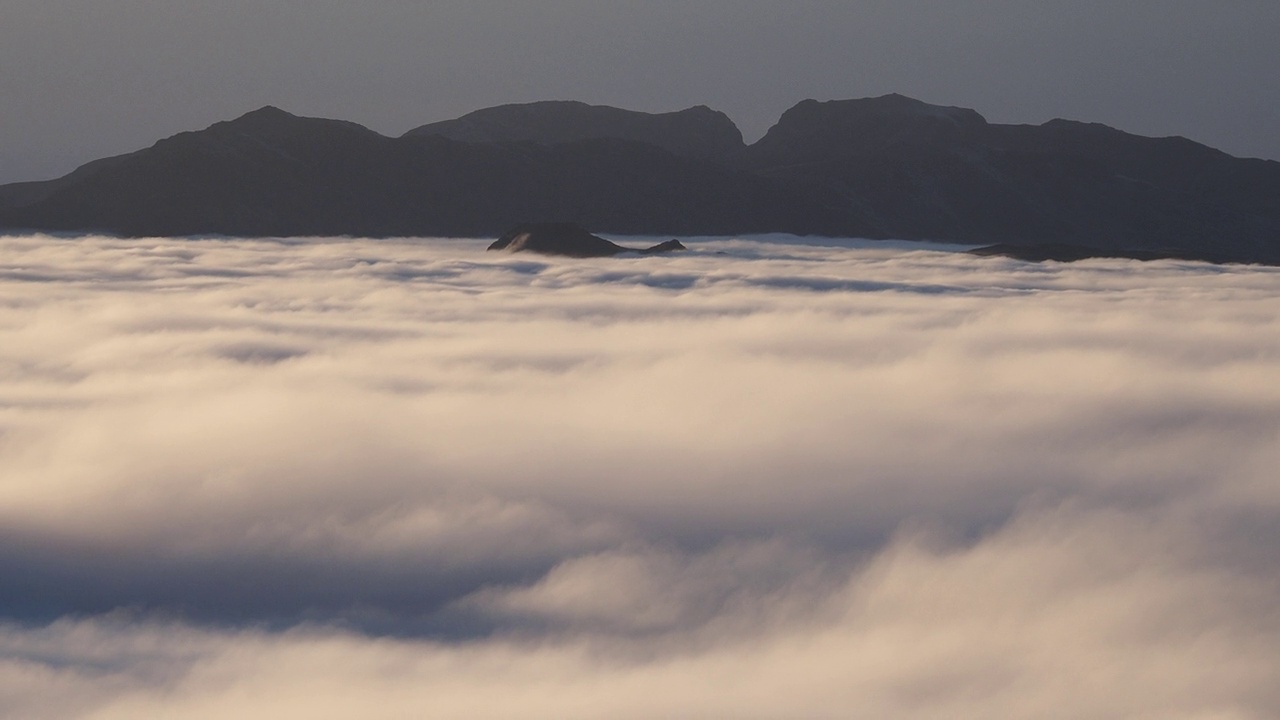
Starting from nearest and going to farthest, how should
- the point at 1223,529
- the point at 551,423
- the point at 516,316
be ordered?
1. the point at 1223,529
2. the point at 551,423
3. the point at 516,316

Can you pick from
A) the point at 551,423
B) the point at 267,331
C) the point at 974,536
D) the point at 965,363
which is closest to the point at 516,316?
the point at 267,331

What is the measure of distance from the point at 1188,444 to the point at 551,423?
1023 inches

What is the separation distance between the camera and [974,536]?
36.2 meters

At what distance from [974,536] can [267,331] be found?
69959 mm

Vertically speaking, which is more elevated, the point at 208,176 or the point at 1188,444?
the point at 208,176

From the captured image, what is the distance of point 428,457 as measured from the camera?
49.9 meters

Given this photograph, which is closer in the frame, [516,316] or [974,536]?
[974,536]

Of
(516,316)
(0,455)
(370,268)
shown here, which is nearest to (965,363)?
(516,316)

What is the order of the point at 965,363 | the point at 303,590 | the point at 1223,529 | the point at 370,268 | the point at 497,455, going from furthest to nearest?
the point at 370,268, the point at 965,363, the point at 497,455, the point at 1223,529, the point at 303,590

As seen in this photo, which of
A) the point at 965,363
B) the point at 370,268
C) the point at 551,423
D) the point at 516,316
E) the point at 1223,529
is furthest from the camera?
the point at 370,268

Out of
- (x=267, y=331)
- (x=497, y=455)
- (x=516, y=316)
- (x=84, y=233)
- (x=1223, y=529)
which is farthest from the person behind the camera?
(x=84, y=233)

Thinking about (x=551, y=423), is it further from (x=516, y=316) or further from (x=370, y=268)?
(x=370, y=268)

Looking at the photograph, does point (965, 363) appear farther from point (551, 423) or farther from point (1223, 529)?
point (1223, 529)

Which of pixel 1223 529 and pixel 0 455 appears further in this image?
pixel 0 455
